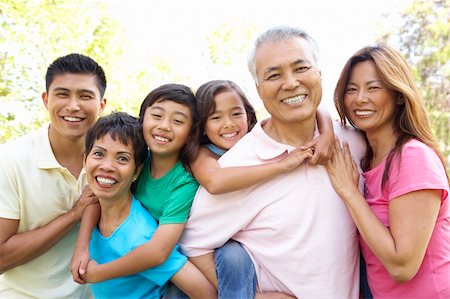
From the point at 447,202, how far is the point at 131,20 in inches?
486

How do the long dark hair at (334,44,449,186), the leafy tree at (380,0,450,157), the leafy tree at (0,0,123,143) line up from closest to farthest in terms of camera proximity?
the long dark hair at (334,44,449,186) → the leafy tree at (0,0,123,143) → the leafy tree at (380,0,450,157)

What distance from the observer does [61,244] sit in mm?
2922

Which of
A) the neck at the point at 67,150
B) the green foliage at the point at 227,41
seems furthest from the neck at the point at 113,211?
the green foliage at the point at 227,41

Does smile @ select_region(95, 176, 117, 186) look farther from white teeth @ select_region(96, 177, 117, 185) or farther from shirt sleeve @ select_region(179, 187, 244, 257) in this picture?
shirt sleeve @ select_region(179, 187, 244, 257)

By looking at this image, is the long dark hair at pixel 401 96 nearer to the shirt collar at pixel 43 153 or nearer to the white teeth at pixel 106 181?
the white teeth at pixel 106 181

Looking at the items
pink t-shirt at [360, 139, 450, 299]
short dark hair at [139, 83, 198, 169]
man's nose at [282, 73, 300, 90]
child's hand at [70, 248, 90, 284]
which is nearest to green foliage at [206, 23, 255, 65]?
short dark hair at [139, 83, 198, 169]

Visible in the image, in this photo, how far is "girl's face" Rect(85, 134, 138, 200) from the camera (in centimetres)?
256

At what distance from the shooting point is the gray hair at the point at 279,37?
245 centimetres

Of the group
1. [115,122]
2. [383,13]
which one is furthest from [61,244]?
[383,13]

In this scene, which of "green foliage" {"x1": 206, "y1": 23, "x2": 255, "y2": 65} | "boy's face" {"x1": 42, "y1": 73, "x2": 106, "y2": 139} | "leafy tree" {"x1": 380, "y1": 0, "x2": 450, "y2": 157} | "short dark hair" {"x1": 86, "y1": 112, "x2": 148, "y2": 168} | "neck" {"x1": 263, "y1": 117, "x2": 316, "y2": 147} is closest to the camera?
"neck" {"x1": 263, "y1": 117, "x2": 316, "y2": 147}

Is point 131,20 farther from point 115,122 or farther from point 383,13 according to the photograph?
point 115,122

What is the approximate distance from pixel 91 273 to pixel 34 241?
481mm

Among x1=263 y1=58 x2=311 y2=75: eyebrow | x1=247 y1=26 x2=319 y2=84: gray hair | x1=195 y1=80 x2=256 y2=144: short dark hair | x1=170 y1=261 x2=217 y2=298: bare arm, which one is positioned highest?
x1=247 y1=26 x2=319 y2=84: gray hair

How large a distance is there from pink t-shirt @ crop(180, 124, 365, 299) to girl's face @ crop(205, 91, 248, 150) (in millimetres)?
295
